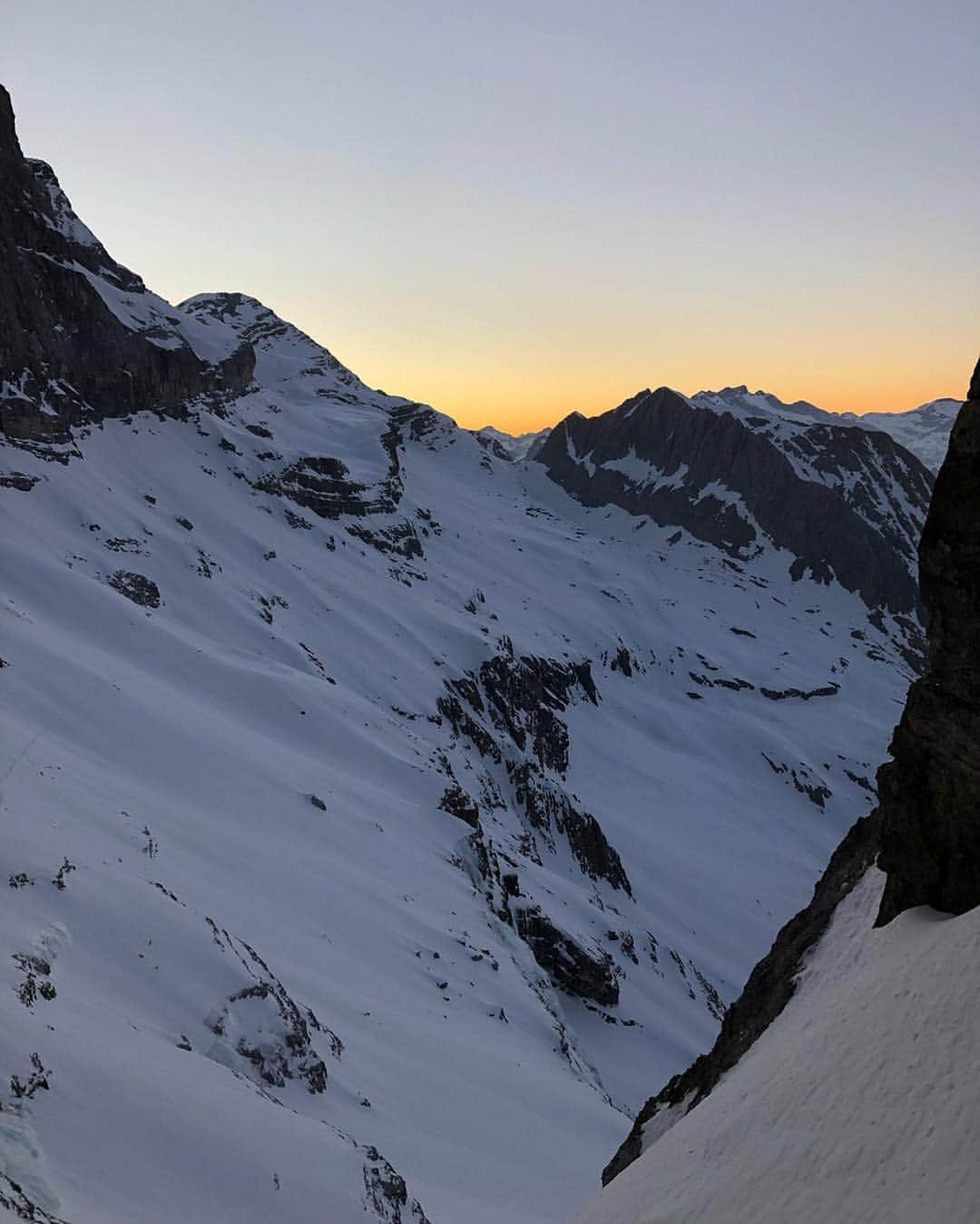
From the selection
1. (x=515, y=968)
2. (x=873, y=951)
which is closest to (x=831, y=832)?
(x=515, y=968)

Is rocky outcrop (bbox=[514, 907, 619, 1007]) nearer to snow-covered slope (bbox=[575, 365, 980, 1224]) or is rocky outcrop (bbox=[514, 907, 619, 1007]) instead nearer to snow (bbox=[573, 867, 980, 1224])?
snow-covered slope (bbox=[575, 365, 980, 1224])

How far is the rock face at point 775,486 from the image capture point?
545 ft

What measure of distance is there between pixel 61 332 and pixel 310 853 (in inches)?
2322

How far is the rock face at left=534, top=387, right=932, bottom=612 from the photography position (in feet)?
545

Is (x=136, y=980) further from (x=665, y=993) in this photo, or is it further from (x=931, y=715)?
(x=665, y=993)

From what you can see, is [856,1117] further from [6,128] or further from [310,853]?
[6,128]

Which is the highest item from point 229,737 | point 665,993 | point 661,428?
point 661,428

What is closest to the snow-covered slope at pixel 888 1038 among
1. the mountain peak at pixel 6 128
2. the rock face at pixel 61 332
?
the rock face at pixel 61 332

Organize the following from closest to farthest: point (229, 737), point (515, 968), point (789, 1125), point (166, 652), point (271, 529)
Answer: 1. point (789, 1125)
2. point (515, 968)
3. point (229, 737)
4. point (166, 652)
5. point (271, 529)

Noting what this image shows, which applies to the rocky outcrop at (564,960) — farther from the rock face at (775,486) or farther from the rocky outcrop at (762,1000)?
the rock face at (775,486)

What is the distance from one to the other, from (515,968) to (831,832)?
57.9m

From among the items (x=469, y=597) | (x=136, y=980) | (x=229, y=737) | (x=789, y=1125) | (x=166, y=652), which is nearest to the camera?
(x=789, y=1125)

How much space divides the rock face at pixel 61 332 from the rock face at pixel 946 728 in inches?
2433

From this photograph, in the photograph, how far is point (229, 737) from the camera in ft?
108
